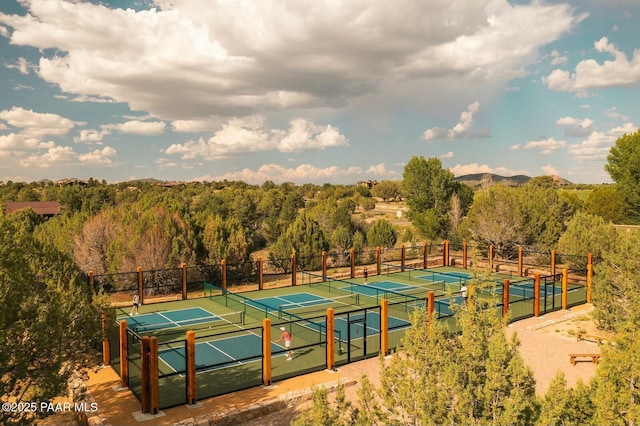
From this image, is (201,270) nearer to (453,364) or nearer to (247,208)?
(453,364)

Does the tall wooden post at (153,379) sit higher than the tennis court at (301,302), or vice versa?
the tall wooden post at (153,379)

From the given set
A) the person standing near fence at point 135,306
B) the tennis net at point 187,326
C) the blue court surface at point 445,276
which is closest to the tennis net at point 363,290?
the blue court surface at point 445,276

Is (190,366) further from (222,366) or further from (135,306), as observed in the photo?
(135,306)

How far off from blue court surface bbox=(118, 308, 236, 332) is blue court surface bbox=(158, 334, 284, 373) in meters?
3.08

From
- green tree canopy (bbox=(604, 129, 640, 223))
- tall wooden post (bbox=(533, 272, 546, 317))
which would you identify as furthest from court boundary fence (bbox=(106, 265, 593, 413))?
green tree canopy (bbox=(604, 129, 640, 223))

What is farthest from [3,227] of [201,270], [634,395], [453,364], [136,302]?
[201,270]

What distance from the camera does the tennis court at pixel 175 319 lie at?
67.4ft

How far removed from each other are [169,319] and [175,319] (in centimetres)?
27

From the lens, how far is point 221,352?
677 inches

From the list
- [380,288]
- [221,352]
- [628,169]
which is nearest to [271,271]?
[380,288]

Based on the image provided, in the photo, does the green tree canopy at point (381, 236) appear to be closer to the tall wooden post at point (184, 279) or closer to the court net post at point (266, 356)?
the tall wooden post at point (184, 279)

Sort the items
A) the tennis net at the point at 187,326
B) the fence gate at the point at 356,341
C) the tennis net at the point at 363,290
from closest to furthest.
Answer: the fence gate at the point at 356,341, the tennis net at the point at 187,326, the tennis net at the point at 363,290

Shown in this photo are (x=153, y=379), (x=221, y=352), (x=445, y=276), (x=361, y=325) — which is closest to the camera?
(x=153, y=379)

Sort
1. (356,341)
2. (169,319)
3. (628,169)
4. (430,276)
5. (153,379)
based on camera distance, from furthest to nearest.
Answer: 1. (628,169)
2. (430,276)
3. (169,319)
4. (356,341)
5. (153,379)
